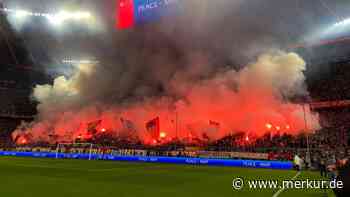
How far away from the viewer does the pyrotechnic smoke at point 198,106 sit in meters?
48.3

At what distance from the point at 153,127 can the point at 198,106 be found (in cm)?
989

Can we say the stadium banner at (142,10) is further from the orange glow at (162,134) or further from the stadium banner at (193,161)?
the orange glow at (162,134)

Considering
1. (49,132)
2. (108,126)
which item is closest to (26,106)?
(49,132)

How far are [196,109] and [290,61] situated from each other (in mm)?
17783

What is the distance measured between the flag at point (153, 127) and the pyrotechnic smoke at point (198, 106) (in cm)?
102

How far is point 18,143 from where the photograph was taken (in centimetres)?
6469

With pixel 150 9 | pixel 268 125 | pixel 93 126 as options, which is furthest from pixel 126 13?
pixel 93 126

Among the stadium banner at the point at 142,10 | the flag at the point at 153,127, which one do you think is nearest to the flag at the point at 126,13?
the stadium banner at the point at 142,10

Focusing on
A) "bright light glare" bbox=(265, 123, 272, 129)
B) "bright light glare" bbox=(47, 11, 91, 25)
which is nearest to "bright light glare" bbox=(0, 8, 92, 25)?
"bright light glare" bbox=(47, 11, 91, 25)

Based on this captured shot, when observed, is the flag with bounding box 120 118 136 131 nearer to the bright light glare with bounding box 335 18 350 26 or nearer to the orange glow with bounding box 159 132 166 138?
→ the orange glow with bounding box 159 132 166 138

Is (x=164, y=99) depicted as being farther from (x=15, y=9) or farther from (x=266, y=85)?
(x=15, y=9)

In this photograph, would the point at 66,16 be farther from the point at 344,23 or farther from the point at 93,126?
the point at 344,23

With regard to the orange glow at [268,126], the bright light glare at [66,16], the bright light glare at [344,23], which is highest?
the bright light glare at [66,16]

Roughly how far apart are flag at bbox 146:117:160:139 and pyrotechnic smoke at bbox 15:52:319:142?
3.35 ft
